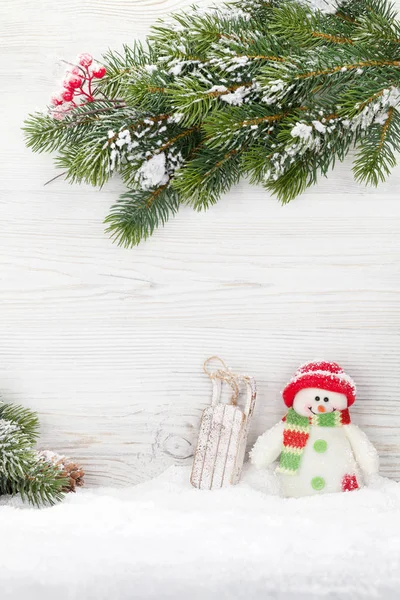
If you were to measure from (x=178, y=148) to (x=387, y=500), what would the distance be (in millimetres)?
642

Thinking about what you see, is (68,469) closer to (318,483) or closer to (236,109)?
(318,483)

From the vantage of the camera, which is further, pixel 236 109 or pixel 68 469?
pixel 68 469

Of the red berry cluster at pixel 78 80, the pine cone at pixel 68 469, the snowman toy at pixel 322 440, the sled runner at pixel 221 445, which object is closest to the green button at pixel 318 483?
the snowman toy at pixel 322 440

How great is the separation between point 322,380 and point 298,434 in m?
0.10

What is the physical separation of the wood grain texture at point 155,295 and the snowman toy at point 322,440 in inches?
2.5

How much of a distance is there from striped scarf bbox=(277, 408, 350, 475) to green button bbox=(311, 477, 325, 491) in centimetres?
3

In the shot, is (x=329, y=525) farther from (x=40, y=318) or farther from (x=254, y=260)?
(x=40, y=318)

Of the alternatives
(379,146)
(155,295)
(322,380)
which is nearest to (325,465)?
(322,380)

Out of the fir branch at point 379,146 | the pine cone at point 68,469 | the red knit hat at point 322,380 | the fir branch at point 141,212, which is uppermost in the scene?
the fir branch at point 379,146

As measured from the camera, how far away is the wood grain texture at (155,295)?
3.40 feet

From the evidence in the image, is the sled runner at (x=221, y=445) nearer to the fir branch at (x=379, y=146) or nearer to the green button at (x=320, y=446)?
the green button at (x=320, y=446)

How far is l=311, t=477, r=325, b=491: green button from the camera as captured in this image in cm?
95

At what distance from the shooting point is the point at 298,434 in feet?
3.21

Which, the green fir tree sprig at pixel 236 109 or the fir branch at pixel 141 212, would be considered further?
the fir branch at pixel 141 212
